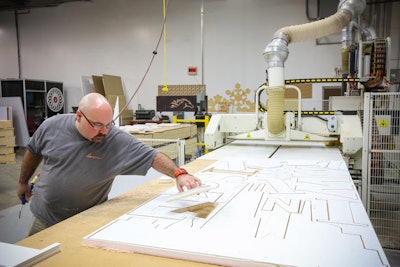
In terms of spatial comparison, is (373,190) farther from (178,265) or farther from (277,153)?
(178,265)

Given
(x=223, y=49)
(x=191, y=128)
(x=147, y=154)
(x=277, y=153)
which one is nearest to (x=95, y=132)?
(x=147, y=154)

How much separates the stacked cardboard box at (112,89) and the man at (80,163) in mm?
5593

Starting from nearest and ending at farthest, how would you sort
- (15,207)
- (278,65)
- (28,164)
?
(28,164), (278,65), (15,207)

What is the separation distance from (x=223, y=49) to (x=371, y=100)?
4977mm

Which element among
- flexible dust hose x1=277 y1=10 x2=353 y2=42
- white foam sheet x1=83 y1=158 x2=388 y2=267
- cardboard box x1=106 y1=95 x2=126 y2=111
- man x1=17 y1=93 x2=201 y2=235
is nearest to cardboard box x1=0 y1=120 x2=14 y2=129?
cardboard box x1=106 y1=95 x2=126 y2=111

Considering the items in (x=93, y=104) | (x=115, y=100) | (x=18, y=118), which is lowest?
(x=18, y=118)

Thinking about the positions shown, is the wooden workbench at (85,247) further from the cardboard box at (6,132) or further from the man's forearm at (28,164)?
the cardboard box at (6,132)

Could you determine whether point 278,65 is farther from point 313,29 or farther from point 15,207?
point 15,207

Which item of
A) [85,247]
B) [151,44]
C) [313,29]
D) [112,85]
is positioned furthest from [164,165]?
[151,44]

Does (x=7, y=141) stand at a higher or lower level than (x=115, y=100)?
lower

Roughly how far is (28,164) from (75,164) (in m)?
0.48

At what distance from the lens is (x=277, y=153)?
9.70ft

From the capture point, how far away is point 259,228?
3.79 ft

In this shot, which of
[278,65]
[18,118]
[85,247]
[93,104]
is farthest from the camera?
[18,118]
